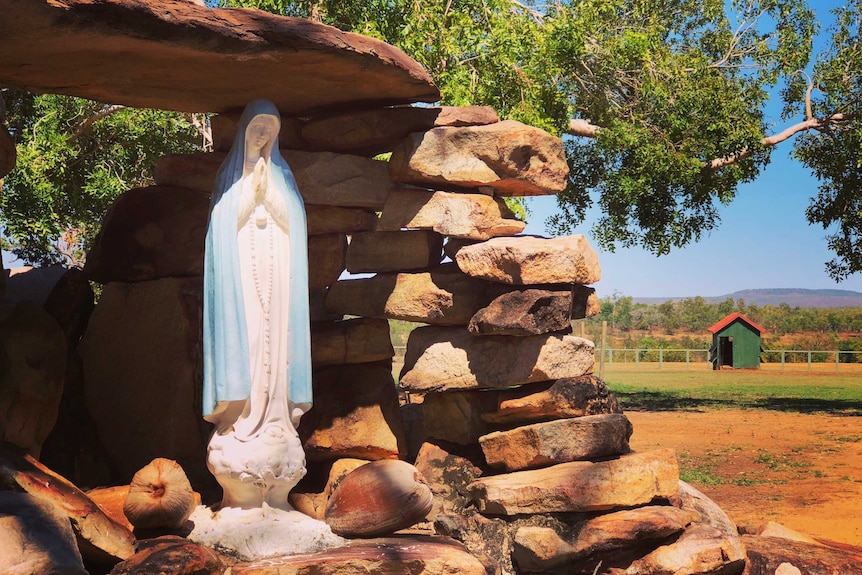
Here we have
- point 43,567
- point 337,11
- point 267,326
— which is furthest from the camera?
point 337,11

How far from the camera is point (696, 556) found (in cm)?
589

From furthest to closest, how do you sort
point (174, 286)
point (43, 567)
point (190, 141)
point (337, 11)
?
point (190, 141) < point (337, 11) < point (174, 286) < point (43, 567)

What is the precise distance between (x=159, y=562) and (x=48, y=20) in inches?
102

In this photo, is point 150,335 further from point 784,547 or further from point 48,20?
point 784,547

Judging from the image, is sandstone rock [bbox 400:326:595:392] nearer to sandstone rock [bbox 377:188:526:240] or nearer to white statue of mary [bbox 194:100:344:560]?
sandstone rock [bbox 377:188:526:240]

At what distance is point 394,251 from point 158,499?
241 centimetres

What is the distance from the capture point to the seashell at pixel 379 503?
541 centimetres

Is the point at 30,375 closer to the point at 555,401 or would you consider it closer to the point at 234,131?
the point at 234,131

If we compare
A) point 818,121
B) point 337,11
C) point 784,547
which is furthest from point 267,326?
point 818,121

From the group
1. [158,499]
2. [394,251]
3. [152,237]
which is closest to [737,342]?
[394,251]

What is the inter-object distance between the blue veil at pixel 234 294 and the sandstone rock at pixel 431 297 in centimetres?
117

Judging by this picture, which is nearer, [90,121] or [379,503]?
[379,503]

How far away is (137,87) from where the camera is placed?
6.12m

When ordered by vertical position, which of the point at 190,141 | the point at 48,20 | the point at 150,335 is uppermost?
the point at 190,141
